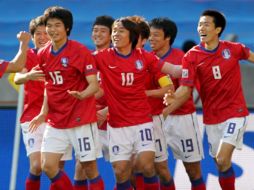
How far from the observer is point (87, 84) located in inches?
365

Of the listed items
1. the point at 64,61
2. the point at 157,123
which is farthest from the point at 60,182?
the point at 157,123

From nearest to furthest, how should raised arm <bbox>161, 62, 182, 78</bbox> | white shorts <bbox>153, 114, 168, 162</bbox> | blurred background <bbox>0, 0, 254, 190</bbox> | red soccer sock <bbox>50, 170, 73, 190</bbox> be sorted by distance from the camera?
red soccer sock <bbox>50, 170, 73, 190</bbox> < raised arm <bbox>161, 62, 182, 78</bbox> < white shorts <bbox>153, 114, 168, 162</bbox> < blurred background <bbox>0, 0, 254, 190</bbox>

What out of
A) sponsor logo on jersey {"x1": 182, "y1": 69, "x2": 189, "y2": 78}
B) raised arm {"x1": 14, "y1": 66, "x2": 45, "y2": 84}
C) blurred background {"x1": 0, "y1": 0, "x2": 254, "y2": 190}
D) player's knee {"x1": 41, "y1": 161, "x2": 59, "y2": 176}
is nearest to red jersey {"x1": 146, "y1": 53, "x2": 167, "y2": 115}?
sponsor logo on jersey {"x1": 182, "y1": 69, "x2": 189, "y2": 78}

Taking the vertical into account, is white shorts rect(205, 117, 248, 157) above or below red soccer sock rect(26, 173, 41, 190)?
above

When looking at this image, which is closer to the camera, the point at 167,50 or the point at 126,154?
the point at 126,154

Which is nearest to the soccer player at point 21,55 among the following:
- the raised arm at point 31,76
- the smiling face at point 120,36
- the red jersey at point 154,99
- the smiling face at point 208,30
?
the raised arm at point 31,76

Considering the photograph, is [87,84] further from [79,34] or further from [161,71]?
[79,34]

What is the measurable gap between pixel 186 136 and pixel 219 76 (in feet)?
2.54

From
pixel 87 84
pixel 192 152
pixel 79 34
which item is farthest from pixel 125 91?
pixel 79 34

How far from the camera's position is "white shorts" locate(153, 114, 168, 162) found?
9906 millimetres

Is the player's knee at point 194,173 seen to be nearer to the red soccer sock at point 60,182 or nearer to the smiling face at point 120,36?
the red soccer sock at point 60,182

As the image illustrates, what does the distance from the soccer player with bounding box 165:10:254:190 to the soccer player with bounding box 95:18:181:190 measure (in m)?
0.31

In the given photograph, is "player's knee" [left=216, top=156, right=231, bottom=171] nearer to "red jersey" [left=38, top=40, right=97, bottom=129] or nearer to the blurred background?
"red jersey" [left=38, top=40, right=97, bottom=129]

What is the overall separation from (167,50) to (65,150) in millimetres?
1422
